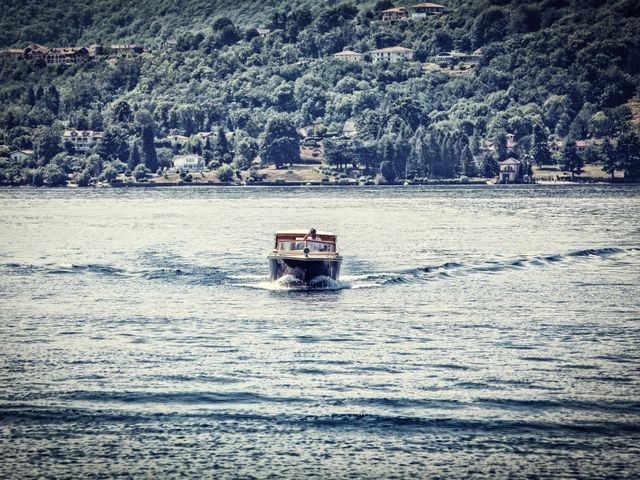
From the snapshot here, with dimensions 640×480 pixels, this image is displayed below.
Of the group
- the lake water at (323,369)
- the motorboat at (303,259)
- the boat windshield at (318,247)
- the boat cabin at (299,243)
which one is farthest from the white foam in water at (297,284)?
the boat windshield at (318,247)

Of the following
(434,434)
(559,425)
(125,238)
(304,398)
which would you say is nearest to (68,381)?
(304,398)

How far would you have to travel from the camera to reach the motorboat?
7288cm

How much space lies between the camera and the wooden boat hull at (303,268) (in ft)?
239

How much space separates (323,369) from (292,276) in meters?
25.9

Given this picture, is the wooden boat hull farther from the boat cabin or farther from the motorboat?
the boat cabin

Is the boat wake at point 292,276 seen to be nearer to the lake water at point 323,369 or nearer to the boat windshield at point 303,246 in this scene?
the lake water at point 323,369

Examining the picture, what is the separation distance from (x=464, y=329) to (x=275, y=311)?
11.3 meters

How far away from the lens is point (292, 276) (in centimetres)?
7325

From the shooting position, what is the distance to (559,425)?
39.4m

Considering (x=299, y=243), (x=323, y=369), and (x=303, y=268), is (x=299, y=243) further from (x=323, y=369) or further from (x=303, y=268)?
(x=323, y=369)

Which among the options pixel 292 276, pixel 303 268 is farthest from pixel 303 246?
pixel 292 276

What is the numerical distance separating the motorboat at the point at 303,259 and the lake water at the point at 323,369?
45.2 inches

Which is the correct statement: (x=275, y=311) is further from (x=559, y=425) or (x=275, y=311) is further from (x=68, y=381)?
(x=559, y=425)

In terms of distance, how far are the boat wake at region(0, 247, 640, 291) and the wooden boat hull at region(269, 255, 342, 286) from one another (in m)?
0.19
